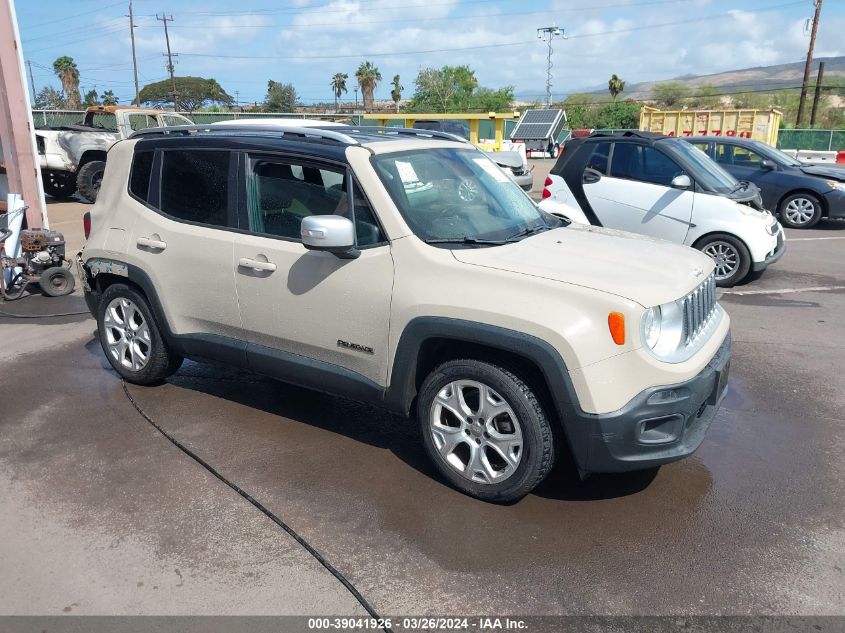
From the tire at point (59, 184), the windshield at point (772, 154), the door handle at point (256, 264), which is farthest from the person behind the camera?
the tire at point (59, 184)

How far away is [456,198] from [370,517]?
1.88 meters

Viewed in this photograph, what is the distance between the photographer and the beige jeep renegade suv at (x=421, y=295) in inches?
131

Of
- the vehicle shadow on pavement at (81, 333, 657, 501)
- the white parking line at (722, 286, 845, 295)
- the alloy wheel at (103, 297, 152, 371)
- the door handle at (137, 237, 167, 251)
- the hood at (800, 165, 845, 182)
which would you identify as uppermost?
the door handle at (137, 237, 167, 251)

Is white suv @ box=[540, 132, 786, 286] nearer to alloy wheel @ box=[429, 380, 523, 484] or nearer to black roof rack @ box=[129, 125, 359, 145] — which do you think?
black roof rack @ box=[129, 125, 359, 145]

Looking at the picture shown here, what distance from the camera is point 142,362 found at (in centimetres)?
514

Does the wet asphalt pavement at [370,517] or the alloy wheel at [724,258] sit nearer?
the wet asphalt pavement at [370,517]

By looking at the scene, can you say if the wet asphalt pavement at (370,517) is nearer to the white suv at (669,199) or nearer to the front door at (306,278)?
the front door at (306,278)

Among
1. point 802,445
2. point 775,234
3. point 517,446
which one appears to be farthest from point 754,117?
point 517,446

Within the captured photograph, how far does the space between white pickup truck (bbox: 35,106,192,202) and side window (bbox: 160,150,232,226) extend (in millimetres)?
12123

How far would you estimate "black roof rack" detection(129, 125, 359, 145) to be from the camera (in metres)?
4.22

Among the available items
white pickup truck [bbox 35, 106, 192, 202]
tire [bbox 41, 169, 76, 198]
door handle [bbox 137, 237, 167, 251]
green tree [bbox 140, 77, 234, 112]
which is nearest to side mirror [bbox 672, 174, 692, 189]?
door handle [bbox 137, 237, 167, 251]

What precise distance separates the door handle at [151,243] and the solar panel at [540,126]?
28840mm

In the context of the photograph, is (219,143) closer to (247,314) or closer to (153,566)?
(247,314)

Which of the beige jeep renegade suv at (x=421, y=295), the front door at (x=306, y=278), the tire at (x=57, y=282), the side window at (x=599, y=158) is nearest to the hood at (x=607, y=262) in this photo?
the beige jeep renegade suv at (x=421, y=295)
